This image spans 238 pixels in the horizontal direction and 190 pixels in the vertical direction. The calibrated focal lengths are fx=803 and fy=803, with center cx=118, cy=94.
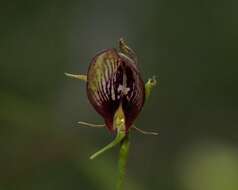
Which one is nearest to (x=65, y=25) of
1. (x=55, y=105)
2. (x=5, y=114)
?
(x=55, y=105)

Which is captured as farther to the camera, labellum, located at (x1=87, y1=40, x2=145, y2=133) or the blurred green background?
the blurred green background

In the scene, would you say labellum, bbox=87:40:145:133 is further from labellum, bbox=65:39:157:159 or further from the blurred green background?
the blurred green background

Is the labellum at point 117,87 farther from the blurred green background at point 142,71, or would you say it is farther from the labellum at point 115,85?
the blurred green background at point 142,71

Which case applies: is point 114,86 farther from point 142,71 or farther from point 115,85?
point 142,71

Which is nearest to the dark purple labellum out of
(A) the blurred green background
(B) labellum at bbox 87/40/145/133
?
(B) labellum at bbox 87/40/145/133

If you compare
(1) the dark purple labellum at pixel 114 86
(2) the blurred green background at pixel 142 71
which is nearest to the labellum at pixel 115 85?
(1) the dark purple labellum at pixel 114 86

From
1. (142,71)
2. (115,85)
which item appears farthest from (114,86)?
(142,71)

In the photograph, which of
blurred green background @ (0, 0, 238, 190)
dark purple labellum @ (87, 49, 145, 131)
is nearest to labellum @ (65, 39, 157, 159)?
dark purple labellum @ (87, 49, 145, 131)

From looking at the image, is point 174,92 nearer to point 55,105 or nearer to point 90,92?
point 55,105

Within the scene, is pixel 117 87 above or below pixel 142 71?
above
